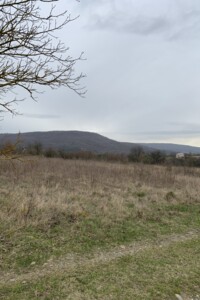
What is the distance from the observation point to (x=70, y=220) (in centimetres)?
810

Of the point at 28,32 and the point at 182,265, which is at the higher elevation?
the point at 28,32

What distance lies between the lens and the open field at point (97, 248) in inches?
186

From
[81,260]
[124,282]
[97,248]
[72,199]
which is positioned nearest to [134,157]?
[72,199]

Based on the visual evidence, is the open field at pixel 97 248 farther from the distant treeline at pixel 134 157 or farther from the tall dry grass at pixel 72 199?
the distant treeline at pixel 134 157

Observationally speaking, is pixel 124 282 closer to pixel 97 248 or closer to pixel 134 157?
pixel 97 248

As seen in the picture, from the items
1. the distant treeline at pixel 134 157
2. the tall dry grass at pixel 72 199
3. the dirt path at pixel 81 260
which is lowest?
the dirt path at pixel 81 260

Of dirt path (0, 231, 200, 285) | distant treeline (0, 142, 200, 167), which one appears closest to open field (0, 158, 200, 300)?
dirt path (0, 231, 200, 285)

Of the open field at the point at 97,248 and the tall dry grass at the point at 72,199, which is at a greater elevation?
the tall dry grass at the point at 72,199

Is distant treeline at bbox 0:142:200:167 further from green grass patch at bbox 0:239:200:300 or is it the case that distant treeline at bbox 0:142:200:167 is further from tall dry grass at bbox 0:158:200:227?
green grass patch at bbox 0:239:200:300

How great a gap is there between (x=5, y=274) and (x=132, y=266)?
208 centimetres

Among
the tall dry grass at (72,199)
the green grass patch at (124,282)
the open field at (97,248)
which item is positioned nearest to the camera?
the green grass patch at (124,282)

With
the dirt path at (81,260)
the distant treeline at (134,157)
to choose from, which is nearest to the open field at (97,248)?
the dirt path at (81,260)

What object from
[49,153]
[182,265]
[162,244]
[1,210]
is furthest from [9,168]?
[49,153]

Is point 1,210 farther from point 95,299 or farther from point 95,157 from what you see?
point 95,157
